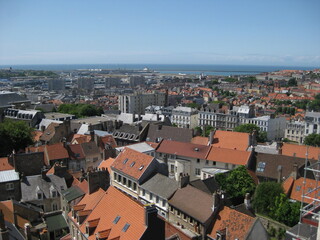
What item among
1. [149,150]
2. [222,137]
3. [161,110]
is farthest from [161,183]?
[161,110]

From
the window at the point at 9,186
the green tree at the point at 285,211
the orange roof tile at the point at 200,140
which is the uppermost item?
the window at the point at 9,186

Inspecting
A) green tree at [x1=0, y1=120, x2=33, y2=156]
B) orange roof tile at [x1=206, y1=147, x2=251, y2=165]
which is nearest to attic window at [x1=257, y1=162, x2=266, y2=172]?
orange roof tile at [x1=206, y1=147, x2=251, y2=165]

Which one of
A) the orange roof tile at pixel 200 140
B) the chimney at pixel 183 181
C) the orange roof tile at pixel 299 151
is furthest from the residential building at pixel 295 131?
the chimney at pixel 183 181

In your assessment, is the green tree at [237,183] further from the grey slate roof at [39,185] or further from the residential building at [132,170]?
the grey slate roof at [39,185]

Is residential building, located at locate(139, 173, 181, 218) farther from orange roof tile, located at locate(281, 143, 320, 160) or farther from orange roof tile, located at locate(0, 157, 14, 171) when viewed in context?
orange roof tile, located at locate(281, 143, 320, 160)

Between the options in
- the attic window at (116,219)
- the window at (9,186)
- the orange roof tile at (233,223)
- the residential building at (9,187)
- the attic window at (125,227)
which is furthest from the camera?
the window at (9,186)
